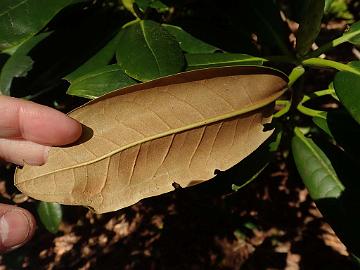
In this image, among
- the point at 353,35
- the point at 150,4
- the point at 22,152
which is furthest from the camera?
the point at 150,4

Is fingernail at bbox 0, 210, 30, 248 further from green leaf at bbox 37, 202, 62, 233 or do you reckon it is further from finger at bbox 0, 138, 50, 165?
green leaf at bbox 37, 202, 62, 233

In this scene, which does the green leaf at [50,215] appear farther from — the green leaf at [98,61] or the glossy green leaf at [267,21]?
the glossy green leaf at [267,21]

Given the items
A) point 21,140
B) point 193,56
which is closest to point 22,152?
point 21,140

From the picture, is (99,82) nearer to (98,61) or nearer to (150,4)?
(98,61)

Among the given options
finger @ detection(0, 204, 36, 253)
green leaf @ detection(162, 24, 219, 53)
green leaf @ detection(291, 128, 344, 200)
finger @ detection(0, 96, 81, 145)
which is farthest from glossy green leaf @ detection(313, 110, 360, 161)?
finger @ detection(0, 204, 36, 253)

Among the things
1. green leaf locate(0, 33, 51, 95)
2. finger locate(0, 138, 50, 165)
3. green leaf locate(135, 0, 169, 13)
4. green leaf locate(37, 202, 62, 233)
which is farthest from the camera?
green leaf locate(37, 202, 62, 233)
